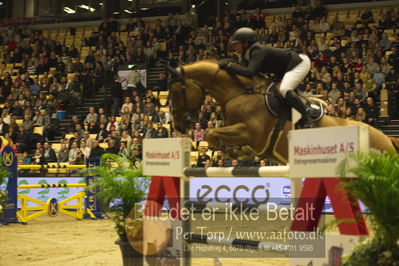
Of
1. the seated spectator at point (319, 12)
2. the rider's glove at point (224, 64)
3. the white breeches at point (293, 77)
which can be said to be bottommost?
the white breeches at point (293, 77)

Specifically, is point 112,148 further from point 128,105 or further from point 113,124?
point 128,105

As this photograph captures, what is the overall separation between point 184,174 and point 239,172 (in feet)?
1.78

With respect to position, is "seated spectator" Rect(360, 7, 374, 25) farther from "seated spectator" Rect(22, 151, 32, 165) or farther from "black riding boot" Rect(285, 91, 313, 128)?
"black riding boot" Rect(285, 91, 313, 128)

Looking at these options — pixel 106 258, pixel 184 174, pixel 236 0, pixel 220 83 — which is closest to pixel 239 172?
pixel 184 174

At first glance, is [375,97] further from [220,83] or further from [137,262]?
[137,262]

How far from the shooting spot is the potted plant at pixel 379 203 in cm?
303

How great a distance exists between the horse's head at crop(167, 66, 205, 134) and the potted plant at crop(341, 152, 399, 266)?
10.2ft

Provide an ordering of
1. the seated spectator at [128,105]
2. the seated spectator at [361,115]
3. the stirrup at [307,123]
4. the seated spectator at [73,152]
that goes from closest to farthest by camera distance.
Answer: the stirrup at [307,123], the seated spectator at [361,115], the seated spectator at [73,152], the seated spectator at [128,105]

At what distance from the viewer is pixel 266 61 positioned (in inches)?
233

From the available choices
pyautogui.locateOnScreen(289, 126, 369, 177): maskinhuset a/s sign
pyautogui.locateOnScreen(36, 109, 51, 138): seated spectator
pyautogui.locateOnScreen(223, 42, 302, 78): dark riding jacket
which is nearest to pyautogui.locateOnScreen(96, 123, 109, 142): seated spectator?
pyautogui.locateOnScreen(36, 109, 51, 138): seated spectator

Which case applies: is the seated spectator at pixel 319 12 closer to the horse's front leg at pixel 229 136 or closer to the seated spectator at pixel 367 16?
Answer: the seated spectator at pixel 367 16

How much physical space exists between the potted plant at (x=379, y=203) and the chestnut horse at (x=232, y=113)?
8.92 ft

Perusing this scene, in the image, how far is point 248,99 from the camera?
6.00 meters

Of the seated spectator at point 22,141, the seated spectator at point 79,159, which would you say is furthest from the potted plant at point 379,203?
the seated spectator at point 22,141
